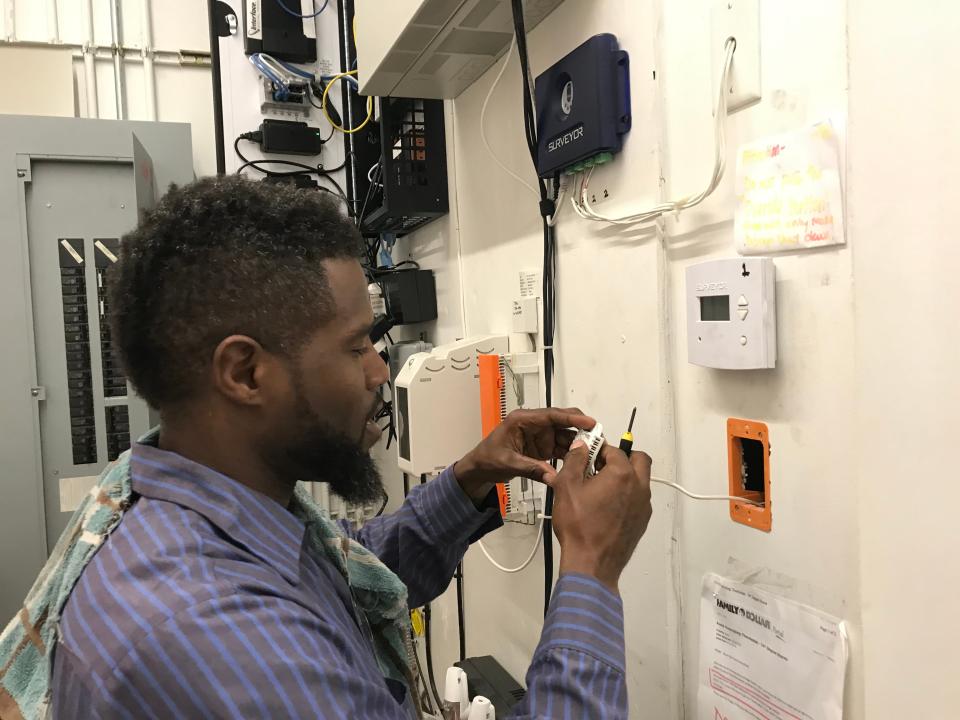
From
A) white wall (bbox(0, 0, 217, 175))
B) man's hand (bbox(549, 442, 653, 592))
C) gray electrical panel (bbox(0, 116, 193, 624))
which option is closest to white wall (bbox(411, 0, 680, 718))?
man's hand (bbox(549, 442, 653, 592))

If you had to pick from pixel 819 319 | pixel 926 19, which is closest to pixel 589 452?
pixel 819 319

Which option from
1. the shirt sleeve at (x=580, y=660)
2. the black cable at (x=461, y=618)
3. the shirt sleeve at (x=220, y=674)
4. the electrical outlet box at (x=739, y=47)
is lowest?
the black cable at (x=461, y=618)

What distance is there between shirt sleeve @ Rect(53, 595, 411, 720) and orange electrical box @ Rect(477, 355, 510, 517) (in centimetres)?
83

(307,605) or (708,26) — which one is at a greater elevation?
(708,26)

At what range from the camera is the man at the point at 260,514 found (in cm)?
53

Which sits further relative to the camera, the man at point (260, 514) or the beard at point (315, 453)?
the beard at point (315, 453)

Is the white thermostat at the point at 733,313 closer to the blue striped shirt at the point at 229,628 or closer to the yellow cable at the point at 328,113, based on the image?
the blue striped shirt at the point at 229,628

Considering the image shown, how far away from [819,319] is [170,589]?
68 centimetres

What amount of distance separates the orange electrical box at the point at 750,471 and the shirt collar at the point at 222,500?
1.76 feet

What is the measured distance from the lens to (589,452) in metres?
0.80

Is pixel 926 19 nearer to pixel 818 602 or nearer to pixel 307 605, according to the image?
pixel 818 602

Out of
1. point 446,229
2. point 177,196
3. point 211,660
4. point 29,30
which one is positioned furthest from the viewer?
point 29,30

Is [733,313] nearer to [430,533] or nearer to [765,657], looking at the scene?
[765,657]

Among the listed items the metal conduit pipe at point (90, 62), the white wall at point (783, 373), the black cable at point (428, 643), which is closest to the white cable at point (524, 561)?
the white wall at point (783, 373)
